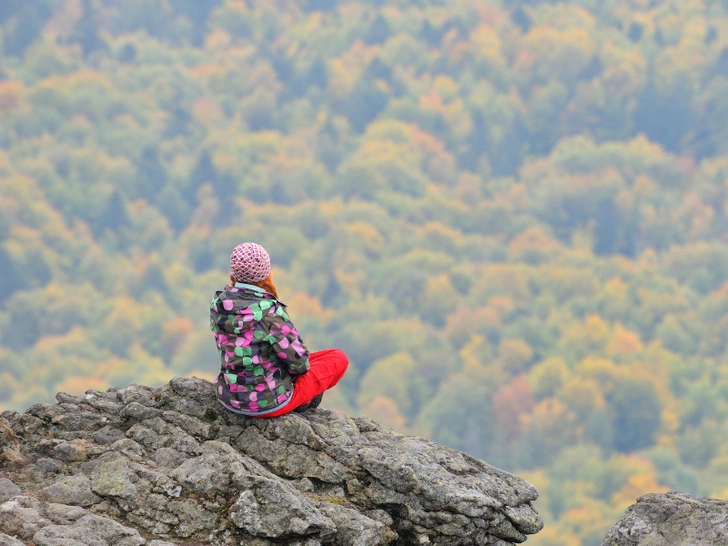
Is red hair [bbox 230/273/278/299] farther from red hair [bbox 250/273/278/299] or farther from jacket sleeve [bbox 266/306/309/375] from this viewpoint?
jacket sleeve [bbox 266/306/309/375]

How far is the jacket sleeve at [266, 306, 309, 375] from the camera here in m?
12.0

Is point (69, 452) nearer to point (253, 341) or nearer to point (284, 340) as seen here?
point (253, 341)

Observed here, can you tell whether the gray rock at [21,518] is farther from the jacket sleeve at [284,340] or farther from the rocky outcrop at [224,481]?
the jacket sleeve at [284,340]

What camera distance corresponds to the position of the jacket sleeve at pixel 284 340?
1205 centimetres

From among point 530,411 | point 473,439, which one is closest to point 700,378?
point 530,411

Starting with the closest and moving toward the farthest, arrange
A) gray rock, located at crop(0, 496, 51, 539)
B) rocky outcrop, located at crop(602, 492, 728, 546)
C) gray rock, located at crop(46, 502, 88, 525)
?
gray rock, located at crop(0, 496, 51, 539) < gray rock, located at crop(46, 502, 88, 525) < rocky outcrop, located at crop(602, 492, 728, 546)

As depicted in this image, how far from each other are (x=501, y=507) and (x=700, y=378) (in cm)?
18189

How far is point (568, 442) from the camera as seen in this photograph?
171 meters

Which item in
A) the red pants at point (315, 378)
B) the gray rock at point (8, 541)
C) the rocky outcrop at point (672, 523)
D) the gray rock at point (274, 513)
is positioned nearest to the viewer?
the gray rock at point (8, 541)

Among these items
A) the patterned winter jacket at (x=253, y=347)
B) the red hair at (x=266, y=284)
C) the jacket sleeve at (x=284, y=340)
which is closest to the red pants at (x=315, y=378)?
the patterned winter jacket at (x=253, y=347)

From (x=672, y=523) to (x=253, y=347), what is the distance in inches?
187

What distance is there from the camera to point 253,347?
1204 centimetres

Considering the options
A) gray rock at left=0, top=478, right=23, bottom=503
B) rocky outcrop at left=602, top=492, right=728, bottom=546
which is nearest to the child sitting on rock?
gray rock at left=0, top=478, right=23, bottom=503

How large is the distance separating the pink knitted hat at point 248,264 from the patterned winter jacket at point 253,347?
117 mm
